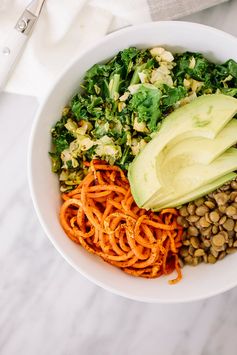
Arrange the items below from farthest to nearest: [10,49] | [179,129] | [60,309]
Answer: [60,309] → [10,49] → [179,129]

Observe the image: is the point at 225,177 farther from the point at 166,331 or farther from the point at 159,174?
the point at 166,331

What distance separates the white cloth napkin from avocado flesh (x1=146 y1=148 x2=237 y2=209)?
58 centimetres

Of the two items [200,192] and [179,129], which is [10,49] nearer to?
[179,129]

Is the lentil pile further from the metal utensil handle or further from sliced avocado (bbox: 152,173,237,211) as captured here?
the metal utensil handle

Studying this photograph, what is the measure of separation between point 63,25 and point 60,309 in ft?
3.57

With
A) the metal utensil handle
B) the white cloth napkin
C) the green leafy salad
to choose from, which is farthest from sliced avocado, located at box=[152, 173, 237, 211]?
Result: the metal utensil handle

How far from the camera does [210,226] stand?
1.85m

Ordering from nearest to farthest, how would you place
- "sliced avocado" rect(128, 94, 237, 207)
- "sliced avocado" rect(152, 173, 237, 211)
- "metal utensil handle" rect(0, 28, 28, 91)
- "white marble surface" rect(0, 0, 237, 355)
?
1. "sliced avocado" rect(128, 94, 237, 207)
2. "sliced avocado" rect(152, 173, 237, 211)
3. "metal utensil handle" rect(0, 28, 28, 91)
4. "white marble surface" rect(0, 0, 237, 355)

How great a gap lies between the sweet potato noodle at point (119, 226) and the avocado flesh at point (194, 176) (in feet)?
0.25

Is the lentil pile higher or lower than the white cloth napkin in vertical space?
lower

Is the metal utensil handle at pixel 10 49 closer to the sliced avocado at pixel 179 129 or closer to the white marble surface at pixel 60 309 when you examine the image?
the white marble surface at pixel 60 309

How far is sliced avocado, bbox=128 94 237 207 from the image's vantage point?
167 cm

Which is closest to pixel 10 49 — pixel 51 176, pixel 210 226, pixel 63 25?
pixel 63 25

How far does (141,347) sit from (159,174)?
2.68ft
